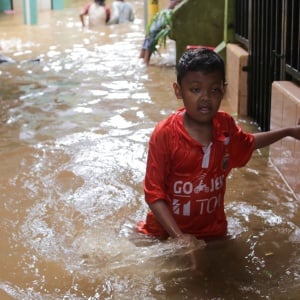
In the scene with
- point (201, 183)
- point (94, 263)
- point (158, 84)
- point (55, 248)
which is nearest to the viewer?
point (201, 183)

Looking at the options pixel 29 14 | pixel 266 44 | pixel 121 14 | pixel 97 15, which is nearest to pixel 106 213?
pixel 266 44

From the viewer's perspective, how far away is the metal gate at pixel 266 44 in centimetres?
455

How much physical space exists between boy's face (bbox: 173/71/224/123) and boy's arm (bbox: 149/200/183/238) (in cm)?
46

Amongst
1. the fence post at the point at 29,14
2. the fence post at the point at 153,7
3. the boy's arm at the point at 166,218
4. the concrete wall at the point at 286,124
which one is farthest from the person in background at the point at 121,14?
the boy's arm at the point at 166,218

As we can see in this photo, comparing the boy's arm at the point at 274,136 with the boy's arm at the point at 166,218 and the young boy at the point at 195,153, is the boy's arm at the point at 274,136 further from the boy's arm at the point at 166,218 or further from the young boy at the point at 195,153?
the boy's arm at the point at 166,218

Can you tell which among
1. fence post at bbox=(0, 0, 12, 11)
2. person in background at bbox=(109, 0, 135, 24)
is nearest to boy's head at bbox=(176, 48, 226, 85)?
person in background at bbox=(109, 0, 135, 24)

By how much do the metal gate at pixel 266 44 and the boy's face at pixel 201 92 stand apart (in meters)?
1.72

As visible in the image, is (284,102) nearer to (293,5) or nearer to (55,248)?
(293,5)

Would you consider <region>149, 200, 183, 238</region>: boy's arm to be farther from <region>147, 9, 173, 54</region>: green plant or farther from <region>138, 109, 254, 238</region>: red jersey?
<region>147, 9, 173, 54</region>: green plant

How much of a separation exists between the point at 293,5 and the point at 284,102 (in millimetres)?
752

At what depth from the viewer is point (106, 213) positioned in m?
3.98

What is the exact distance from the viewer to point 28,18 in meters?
17.2

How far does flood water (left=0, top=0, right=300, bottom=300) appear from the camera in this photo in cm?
303

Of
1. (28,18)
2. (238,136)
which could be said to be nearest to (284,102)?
(238,136)
